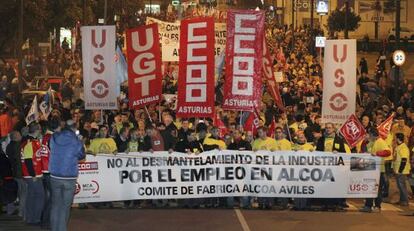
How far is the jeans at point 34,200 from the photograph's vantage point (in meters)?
13.7

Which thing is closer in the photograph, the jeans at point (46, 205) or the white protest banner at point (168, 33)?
the jeans at point (46, 205)

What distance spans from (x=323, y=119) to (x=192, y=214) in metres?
4.02

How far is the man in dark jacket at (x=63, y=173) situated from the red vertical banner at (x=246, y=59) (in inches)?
248

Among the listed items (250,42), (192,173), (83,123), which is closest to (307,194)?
(192,173)

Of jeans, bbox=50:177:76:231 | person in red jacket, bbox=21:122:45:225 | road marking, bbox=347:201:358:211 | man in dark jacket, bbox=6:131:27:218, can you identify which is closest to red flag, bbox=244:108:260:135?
road marking, bbox=347:201:358:211

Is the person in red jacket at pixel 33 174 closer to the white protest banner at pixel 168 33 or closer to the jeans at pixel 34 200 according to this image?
the jeans at pixel 34 200

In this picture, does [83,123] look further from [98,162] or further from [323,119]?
[323,119]

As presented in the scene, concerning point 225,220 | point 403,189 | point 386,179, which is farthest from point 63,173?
point 386,179

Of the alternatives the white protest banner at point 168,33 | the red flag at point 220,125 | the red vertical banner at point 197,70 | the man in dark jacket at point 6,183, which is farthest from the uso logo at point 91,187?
the white protest banner at point 168,33

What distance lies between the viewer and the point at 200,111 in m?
17.8

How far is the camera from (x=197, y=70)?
1770 centimetres

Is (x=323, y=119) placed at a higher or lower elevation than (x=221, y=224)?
higher

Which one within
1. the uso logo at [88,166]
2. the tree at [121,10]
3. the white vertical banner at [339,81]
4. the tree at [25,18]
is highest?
the tree at [121,10]

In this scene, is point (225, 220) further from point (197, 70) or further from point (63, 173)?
point (197, 70)
